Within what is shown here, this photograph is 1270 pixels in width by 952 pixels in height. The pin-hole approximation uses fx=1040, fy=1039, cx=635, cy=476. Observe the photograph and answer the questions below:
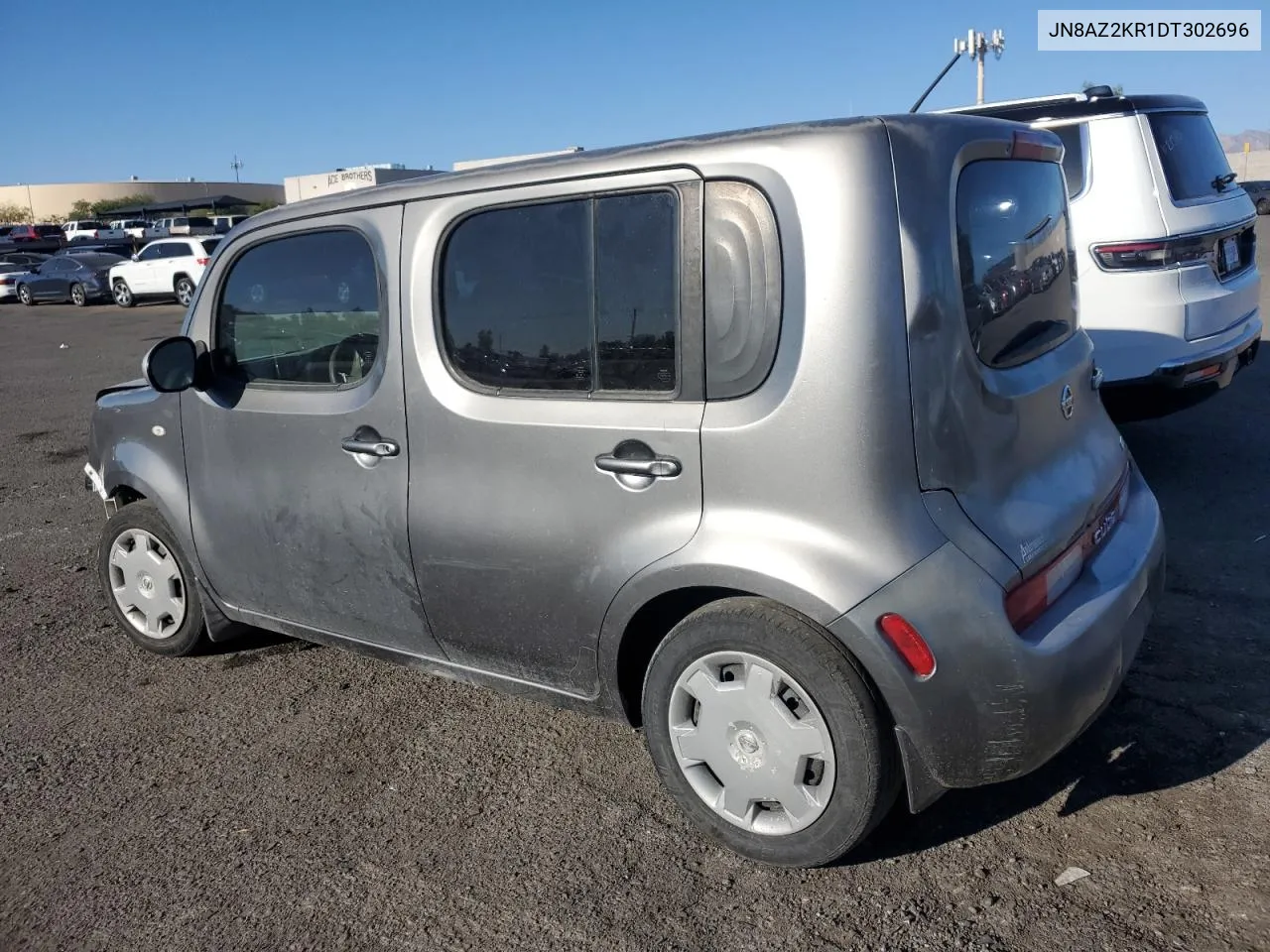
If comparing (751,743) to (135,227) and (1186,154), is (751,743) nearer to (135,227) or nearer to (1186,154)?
(1186,154)

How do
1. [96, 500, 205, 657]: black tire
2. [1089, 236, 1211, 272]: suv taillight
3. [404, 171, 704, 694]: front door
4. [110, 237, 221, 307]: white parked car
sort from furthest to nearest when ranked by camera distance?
[110, 237, 221, 307]: white parked car, [1089, 236, 1211, 272]: suv taillight, [96, 500, 205, 657]: black tire, [404, 171, 704, 694]: front door

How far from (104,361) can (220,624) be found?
A: 12886mm

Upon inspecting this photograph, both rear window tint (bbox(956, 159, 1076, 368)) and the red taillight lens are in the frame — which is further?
rear window tint (bbox(956, 159, 1076, 368))

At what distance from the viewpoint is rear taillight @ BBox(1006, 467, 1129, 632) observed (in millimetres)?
2611

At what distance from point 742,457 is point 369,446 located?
1.38 m

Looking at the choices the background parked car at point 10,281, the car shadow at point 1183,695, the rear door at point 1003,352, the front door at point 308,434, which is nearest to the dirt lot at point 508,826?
the car shadow at point 1183,695

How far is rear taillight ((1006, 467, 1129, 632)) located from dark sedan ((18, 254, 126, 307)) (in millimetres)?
29696

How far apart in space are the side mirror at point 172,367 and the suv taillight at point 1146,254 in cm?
439

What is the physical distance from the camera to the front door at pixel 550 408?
2.82 m

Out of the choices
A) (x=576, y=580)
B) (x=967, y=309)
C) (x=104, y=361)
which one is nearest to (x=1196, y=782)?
(x=967, y=309)

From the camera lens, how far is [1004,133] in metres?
2.95

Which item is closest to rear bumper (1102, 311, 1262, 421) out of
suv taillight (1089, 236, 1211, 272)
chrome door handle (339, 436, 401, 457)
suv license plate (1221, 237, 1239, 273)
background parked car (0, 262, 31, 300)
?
suv license plate (1221, 237, 1239, 273)

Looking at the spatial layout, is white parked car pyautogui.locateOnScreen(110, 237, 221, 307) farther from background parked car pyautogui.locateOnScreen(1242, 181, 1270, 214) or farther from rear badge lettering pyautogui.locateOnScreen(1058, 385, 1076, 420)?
background parked car pyautogui.locateOnScreen(1242, 181, 1270, 214)

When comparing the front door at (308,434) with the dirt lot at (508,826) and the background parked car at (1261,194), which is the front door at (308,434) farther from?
the background parked car at (1261,194)
